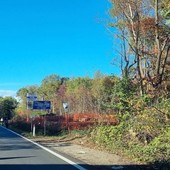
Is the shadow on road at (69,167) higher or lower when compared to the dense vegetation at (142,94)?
lower

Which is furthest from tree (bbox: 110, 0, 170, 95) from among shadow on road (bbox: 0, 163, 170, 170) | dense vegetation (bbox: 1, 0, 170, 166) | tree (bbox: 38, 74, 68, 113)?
tree (bbox: 38, 74, 68, 113)

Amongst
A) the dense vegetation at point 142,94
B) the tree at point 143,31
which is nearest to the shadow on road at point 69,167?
the dense vegetation at point 142,94

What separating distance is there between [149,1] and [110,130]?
1173 centimetres

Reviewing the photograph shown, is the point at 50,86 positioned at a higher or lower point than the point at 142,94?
higher

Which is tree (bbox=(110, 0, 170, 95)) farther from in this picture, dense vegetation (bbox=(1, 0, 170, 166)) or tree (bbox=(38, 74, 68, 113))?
tree (bbox=(38, 74, 68, 113))

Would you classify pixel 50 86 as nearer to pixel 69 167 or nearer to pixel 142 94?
pixel 142 94

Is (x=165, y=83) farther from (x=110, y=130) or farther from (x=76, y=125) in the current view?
(x=76, y=125)

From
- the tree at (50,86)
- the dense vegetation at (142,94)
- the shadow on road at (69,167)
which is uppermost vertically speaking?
the tree at (50,86)

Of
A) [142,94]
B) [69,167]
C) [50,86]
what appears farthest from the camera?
[50,86]

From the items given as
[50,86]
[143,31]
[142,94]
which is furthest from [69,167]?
[50,86]

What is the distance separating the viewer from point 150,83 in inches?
983

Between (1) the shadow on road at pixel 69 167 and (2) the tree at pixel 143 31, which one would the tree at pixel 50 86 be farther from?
(1) the shadow on road at pixel 69 167

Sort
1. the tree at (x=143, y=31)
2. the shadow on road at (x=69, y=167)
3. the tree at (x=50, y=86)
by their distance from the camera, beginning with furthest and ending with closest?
1. the tree at (x=50, y=86)
2. the tree at (x=143, y=31)
3. the shadow on road at (x=69, y=167)

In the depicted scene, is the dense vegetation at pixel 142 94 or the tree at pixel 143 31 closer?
the dense vegetation at pixel 142 94
